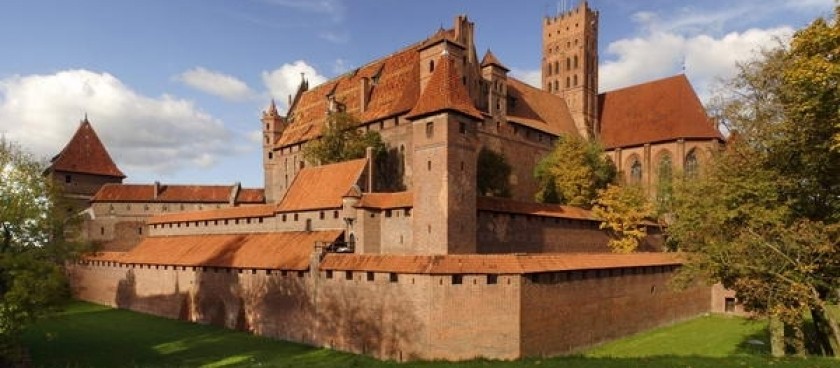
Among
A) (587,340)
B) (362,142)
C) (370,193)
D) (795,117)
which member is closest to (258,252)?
(370,193)

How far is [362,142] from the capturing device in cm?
3688

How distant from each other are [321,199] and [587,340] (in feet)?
50.6

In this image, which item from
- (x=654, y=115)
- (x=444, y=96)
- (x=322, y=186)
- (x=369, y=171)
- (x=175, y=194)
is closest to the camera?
(x=444, y=96)

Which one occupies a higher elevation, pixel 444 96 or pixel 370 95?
pixel 370 95

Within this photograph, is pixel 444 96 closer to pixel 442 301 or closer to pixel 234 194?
pixel 442 301

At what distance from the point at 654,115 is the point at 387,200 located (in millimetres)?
33191

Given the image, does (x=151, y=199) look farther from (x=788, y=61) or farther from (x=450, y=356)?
(x=788, y=61)

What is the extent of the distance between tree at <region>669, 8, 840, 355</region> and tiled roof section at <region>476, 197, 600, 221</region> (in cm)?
965

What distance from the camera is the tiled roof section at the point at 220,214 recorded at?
36562mm

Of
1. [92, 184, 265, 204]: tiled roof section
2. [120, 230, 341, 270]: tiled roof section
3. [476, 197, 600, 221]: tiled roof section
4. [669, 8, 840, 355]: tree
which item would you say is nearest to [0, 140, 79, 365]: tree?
[120, 230, 341, 270]: tiled roof section

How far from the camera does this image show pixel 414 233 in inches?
1045

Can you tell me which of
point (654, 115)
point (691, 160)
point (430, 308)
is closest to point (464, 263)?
point (430, 308)

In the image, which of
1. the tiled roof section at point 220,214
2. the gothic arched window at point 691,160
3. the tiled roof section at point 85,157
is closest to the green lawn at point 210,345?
the tiled roof section at point 220,214

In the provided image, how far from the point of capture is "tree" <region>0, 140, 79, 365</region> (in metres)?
20.8
